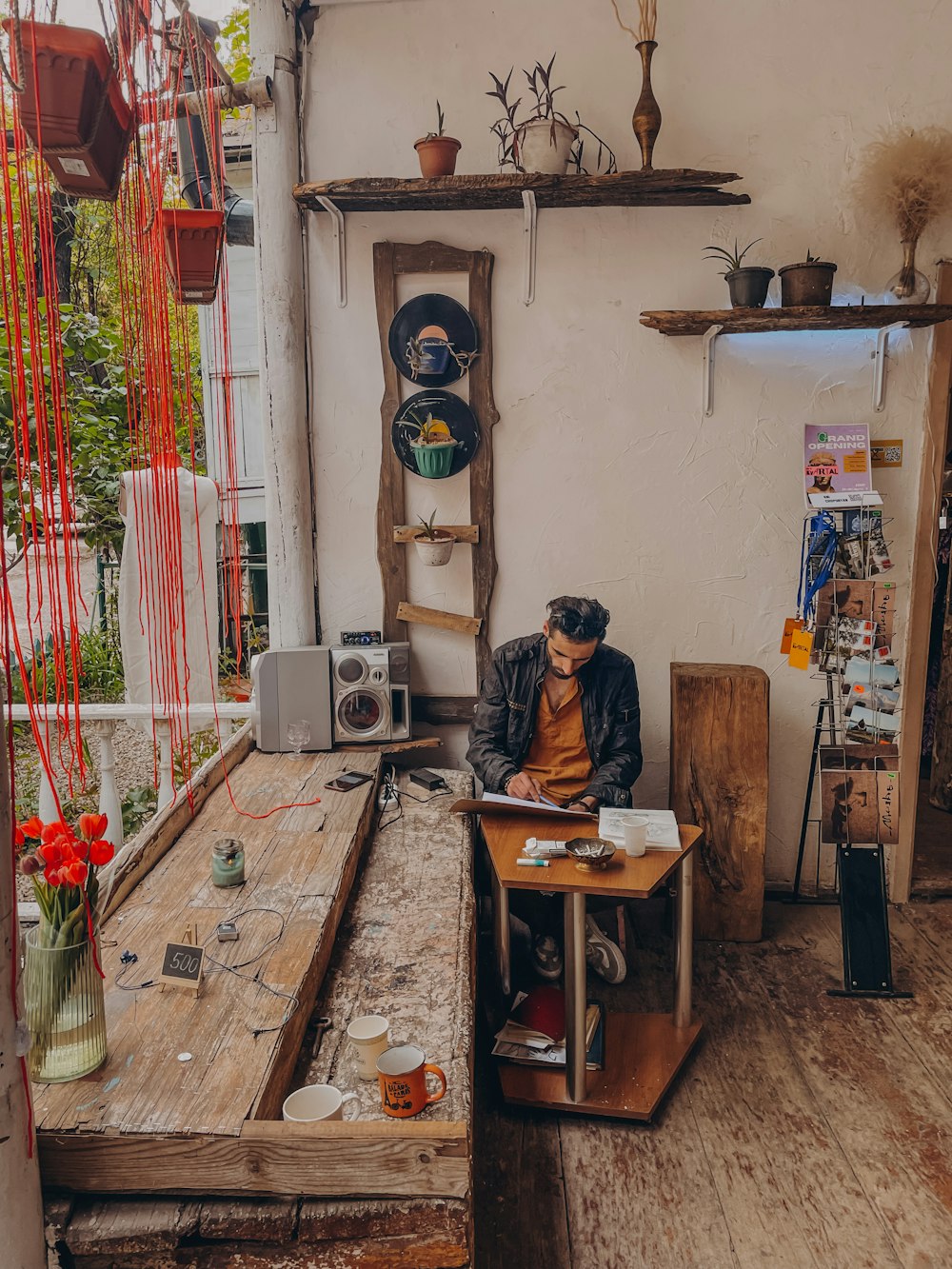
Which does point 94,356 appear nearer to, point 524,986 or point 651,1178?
point 524,986

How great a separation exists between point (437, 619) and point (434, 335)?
105cm

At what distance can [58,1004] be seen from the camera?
1.62 metres

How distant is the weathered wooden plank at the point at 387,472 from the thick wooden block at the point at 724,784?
1.12 m

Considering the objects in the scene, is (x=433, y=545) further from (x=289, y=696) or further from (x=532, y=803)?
(x=532, y=803)

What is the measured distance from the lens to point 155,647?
10.8ft

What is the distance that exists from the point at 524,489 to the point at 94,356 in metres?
2.80

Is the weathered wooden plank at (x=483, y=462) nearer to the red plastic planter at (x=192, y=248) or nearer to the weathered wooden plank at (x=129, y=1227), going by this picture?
the red plastic planter at (x=192, y=248)

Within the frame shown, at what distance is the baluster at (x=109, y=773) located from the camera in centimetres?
334

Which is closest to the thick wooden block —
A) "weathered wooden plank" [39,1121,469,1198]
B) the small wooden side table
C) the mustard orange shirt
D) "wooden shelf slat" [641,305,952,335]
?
the mustard orange shirt

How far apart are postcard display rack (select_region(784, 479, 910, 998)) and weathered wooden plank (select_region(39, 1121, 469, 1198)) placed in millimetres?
2351

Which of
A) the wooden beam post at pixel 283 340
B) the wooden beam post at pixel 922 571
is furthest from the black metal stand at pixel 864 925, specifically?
the wooden beam post at pixel 283 340

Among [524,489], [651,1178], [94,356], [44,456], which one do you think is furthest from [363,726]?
[94,356]

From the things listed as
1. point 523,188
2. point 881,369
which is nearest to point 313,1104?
point 523,188

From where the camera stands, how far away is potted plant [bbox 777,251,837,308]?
3.19 m
